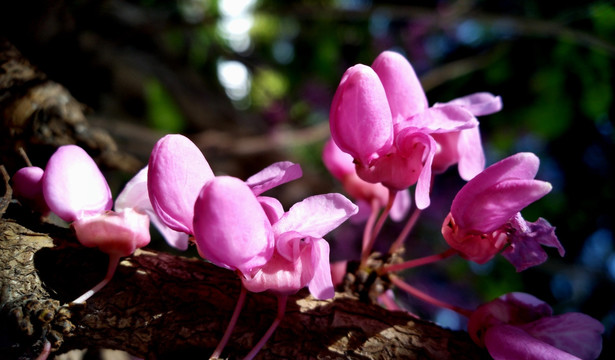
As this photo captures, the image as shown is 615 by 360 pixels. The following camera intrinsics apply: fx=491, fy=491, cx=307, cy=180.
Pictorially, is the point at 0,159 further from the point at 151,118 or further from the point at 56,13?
the point at 151,118

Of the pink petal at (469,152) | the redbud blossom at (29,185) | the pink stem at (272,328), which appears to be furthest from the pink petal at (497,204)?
the redbud blossom at (29,185)

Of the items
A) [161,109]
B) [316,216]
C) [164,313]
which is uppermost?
[316,216]

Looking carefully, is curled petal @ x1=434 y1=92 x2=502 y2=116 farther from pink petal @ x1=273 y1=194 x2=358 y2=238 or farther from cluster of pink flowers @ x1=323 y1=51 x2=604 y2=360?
pink petal @ x1=273 y1=194 x2=358 y2=238

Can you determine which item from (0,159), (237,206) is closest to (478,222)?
(237,206)

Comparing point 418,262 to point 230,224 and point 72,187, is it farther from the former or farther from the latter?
point 72,187

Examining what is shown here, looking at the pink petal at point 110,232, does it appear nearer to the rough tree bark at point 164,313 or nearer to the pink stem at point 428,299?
the rough tree bark at point 164,313

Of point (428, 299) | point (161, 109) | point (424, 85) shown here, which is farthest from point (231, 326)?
point (161, 109)
